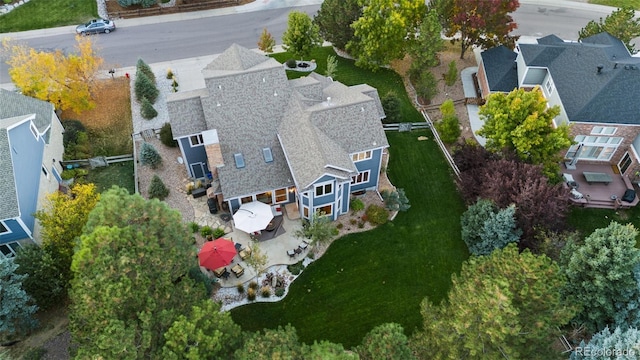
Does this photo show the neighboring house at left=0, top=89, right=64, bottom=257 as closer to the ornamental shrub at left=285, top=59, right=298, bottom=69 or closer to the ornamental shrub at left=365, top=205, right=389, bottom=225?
the ornamental shrub at left=285, top=59, right=298, bottom=69

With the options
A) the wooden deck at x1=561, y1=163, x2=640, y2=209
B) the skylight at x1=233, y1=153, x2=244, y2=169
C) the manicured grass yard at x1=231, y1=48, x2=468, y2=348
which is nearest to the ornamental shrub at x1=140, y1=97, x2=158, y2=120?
the skylight at x1=233, y1=153, x2=244, y2=169

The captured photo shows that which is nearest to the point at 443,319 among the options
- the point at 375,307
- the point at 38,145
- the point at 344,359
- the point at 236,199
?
the point at 344,359

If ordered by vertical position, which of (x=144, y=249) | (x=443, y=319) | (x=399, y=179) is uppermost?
(x=144, y=249)

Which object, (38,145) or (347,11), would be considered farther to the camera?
(347,11)

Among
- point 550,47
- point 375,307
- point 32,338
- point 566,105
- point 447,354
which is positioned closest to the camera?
point 447,354

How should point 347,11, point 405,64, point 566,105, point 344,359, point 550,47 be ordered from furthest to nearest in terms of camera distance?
1. point 405,64
2. point 347,11
3. point 550,47
4. point 566,105
5. point 344,359

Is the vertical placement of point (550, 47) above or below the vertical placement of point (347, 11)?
below

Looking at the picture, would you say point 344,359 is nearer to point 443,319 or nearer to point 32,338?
point 443,319
